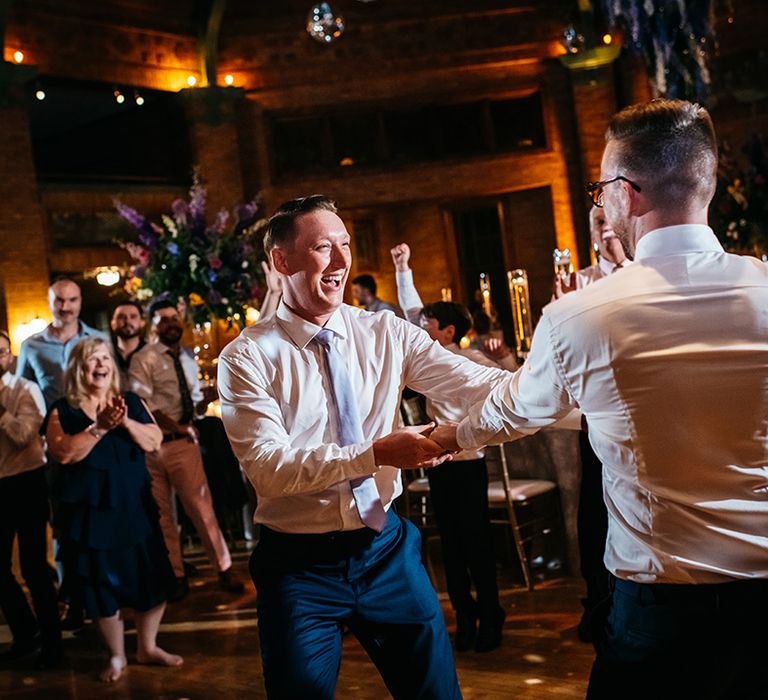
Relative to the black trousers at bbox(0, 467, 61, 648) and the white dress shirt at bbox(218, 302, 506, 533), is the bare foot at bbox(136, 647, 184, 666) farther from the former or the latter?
the white dress shirt at bbox(218, 302, 506, 533)

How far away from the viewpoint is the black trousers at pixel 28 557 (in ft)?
17.2

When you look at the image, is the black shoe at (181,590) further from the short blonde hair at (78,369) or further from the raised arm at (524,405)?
the raised arm at (524,405)

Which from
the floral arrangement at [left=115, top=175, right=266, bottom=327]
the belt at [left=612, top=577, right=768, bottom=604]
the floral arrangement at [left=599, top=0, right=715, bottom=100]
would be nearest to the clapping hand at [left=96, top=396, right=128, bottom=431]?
the floral arrangement at [left=115, top=175, right=266, bottom=327]

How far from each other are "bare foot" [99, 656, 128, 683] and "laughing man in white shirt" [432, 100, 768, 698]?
3.54 meters

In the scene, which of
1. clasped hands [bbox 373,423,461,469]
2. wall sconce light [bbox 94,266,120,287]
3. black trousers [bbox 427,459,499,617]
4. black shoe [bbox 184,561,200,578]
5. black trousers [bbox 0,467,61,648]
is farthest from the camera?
wall sconce light [bbox 94,266,120,287]

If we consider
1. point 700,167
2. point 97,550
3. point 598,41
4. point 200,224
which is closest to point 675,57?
point 200,224

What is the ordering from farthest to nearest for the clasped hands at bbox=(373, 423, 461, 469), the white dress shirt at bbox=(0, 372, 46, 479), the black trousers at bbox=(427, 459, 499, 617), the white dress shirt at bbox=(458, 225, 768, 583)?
the white dress shirt at bbox=(0, 372, 46, 479)
the black trousers at bbox=(427, 459, 499, 617)
the clasped hands at bbox=(373, 423, 461, 469)
the white dress shirt at bbox=(458, 225, 768, 583)

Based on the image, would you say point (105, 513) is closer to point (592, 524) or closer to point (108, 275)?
point (592, 524)

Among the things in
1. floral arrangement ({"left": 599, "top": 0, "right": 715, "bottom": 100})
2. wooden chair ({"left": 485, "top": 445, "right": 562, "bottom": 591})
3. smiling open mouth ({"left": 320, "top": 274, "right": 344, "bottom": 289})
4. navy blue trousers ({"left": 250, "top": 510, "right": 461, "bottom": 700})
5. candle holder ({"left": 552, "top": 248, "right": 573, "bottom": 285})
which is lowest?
wooden chair ({"left": 485, "top": 445, "right": 562, "bottom": 591})

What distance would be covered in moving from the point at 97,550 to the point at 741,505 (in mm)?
3759

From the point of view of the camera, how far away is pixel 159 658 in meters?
4.97

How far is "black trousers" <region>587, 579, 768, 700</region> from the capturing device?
1.79 metres

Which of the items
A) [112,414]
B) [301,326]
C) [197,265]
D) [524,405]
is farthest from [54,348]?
[524,405]

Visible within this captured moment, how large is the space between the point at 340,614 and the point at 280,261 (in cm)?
87
